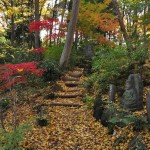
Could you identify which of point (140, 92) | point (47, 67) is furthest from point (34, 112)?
point (140, 92)

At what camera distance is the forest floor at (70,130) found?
6098 millimetres

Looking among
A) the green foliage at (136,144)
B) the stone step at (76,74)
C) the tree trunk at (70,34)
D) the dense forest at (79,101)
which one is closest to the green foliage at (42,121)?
the dense forest at (79,101)

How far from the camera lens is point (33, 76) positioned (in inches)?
468

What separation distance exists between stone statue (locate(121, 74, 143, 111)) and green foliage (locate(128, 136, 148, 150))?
1.43 metres

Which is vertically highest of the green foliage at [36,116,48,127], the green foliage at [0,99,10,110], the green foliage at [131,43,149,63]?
the green foliage at [131,43,149,63]

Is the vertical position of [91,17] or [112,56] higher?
[91,17]

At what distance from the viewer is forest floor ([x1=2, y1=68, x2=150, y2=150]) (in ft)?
20.0

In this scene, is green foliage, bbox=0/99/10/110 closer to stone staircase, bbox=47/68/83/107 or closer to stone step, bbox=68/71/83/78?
stone staircase, bbox=47/68/83/107

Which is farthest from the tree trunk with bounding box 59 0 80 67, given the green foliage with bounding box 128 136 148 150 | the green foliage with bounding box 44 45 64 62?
the green foliage with bounding box 128 136 148 150

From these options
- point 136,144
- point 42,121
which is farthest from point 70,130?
point 136,144

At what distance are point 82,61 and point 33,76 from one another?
3994 mm

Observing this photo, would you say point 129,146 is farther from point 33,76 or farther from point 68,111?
point 33,76

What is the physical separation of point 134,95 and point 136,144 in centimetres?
187

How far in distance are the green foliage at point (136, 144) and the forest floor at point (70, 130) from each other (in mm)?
234
